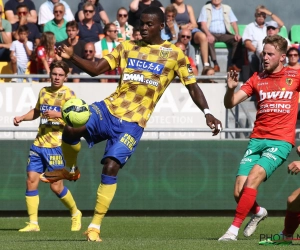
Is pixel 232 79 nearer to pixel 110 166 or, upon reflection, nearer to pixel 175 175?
pixel 110 166

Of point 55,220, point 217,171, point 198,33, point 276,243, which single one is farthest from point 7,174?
point 276,243

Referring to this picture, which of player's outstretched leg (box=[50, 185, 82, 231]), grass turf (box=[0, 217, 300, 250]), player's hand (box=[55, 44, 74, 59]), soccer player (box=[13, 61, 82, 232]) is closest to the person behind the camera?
grass turf (box=[0, 217, 300, 250])

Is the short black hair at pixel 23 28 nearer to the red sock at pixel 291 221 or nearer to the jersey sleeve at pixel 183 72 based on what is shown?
the jersey sleeve at pixel 183 72

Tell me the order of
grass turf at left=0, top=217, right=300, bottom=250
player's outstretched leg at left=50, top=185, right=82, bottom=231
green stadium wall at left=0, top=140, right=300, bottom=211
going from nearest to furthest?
grass turf at left=0, top=217, right=300, bottom=250 → player's outstretched leg at left=50, top=185, right=82, bottom=231 → green stadium wall at left=0, top=140, right=300, bottom=211

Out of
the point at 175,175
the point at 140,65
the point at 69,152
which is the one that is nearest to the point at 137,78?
the point at 140,65

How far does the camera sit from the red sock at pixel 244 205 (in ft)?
30.6

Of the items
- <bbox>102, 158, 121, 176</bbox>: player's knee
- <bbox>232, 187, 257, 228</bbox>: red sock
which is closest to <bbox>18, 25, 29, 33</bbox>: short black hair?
<bbox>102, 158, 121, 176</bbox>: player's knee

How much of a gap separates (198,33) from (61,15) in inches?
122

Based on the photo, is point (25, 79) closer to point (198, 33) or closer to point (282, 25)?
point (198, 33)

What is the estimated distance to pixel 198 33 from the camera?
18859 millimetres

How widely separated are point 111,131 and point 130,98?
46cm

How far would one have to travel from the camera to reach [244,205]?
9320mm

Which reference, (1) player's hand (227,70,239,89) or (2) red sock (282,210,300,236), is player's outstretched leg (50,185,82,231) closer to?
(2) red sock (282,210,300,236)

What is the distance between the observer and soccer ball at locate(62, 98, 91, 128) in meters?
9.06
